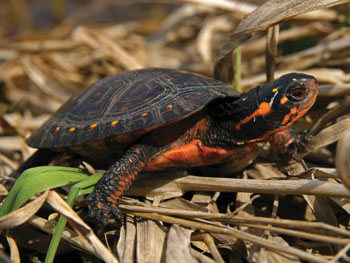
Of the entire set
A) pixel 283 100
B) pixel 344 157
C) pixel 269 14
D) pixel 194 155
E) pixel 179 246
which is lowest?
pixel 179 246

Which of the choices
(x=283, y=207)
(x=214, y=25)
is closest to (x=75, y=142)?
(x=283, y=207)

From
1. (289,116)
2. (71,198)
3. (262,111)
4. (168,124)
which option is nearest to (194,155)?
(168,124)

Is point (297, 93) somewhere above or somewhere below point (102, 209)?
above

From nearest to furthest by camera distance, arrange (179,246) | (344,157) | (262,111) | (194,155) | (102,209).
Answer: (344,157) < (179,246) < (102,209) < (262,111) < (194,155)

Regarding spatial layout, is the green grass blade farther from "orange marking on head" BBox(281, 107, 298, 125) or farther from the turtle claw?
"orange marking on head" BBox(281, 107, 298, 125)

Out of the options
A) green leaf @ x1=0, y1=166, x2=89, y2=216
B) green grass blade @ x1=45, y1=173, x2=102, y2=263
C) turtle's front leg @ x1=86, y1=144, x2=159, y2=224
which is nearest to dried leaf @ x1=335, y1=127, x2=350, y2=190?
turtle's front leg @ x1=86, y1=144, x2=159, y2=224

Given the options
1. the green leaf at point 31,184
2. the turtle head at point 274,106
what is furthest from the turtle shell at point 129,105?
the green leaf at point 31,184

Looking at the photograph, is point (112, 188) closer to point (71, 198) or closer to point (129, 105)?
point (71, 198)

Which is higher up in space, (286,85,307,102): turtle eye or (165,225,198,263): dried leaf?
(286,85,307,102): turtle eye
